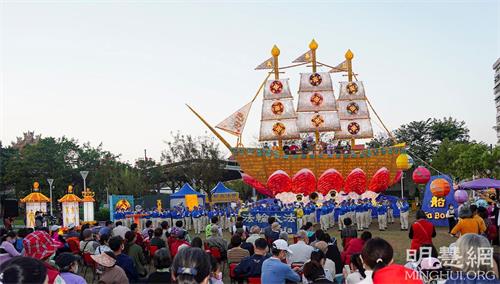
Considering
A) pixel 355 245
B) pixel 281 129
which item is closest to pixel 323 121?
pixel 281 129

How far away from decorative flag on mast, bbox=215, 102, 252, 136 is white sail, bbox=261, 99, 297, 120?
1434 millimetres

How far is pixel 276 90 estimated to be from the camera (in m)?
33.6

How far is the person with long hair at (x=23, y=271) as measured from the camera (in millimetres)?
3244

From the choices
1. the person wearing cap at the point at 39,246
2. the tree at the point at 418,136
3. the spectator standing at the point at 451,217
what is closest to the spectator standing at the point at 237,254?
the person wearing cap at the point at 39,246

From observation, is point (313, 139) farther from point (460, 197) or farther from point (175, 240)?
point (175, 240)

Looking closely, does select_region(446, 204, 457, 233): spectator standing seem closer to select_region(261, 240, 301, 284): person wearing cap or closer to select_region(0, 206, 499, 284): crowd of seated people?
select_region(0, 206, 499, 284): crowd of seated people

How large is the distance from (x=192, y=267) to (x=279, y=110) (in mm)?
30232

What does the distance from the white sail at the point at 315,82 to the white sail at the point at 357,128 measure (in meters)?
2.94

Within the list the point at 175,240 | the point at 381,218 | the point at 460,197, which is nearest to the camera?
the point at 175,240

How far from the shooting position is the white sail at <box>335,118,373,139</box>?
3547 centimetres

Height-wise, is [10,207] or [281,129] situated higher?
[281,129]

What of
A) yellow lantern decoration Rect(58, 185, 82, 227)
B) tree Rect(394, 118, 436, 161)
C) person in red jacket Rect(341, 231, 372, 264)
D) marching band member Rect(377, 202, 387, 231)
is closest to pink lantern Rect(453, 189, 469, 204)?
marching band member Rect(377, 202, 387, 231)

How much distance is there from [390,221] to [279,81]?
1224cm

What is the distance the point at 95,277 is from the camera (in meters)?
11.7
